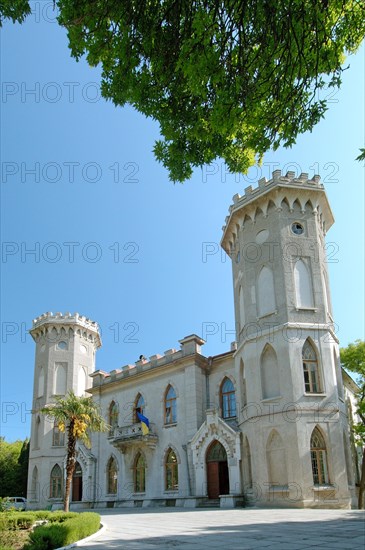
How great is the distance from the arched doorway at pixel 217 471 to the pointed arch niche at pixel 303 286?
8.87 metres

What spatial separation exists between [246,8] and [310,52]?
1.22 meters

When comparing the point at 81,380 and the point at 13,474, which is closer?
the point at 81,380

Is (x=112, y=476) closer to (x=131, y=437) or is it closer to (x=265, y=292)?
(x=131, y=437)

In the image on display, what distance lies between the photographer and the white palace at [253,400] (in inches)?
842

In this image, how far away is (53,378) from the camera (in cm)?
4025

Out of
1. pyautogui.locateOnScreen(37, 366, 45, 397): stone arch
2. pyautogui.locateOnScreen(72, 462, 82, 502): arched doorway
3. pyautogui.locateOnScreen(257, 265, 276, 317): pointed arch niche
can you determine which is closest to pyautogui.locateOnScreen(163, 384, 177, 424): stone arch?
pyautogui.locateOnScreen(257, 265, 276, 317): pointed arch niche

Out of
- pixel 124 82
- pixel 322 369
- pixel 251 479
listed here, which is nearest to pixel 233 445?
pixel 251 479

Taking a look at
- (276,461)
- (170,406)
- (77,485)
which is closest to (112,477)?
(77,485)

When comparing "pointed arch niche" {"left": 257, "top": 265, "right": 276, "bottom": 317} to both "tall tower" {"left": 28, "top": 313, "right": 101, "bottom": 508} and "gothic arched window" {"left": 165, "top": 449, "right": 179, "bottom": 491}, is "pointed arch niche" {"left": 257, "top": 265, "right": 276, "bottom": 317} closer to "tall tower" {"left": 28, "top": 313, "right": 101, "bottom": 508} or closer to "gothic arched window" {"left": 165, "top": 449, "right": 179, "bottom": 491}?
"gothic arched window" {"left": 165, "top": 449, "right": 179, "bottom": 491}

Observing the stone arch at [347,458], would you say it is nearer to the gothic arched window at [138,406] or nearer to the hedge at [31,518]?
the hedge at [31,518]

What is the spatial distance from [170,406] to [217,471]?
5429 mm

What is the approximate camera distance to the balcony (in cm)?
2933

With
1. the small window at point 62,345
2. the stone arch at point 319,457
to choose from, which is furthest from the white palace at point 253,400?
the small window at point 62,345

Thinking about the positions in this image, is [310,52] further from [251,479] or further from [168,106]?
[251,479]
